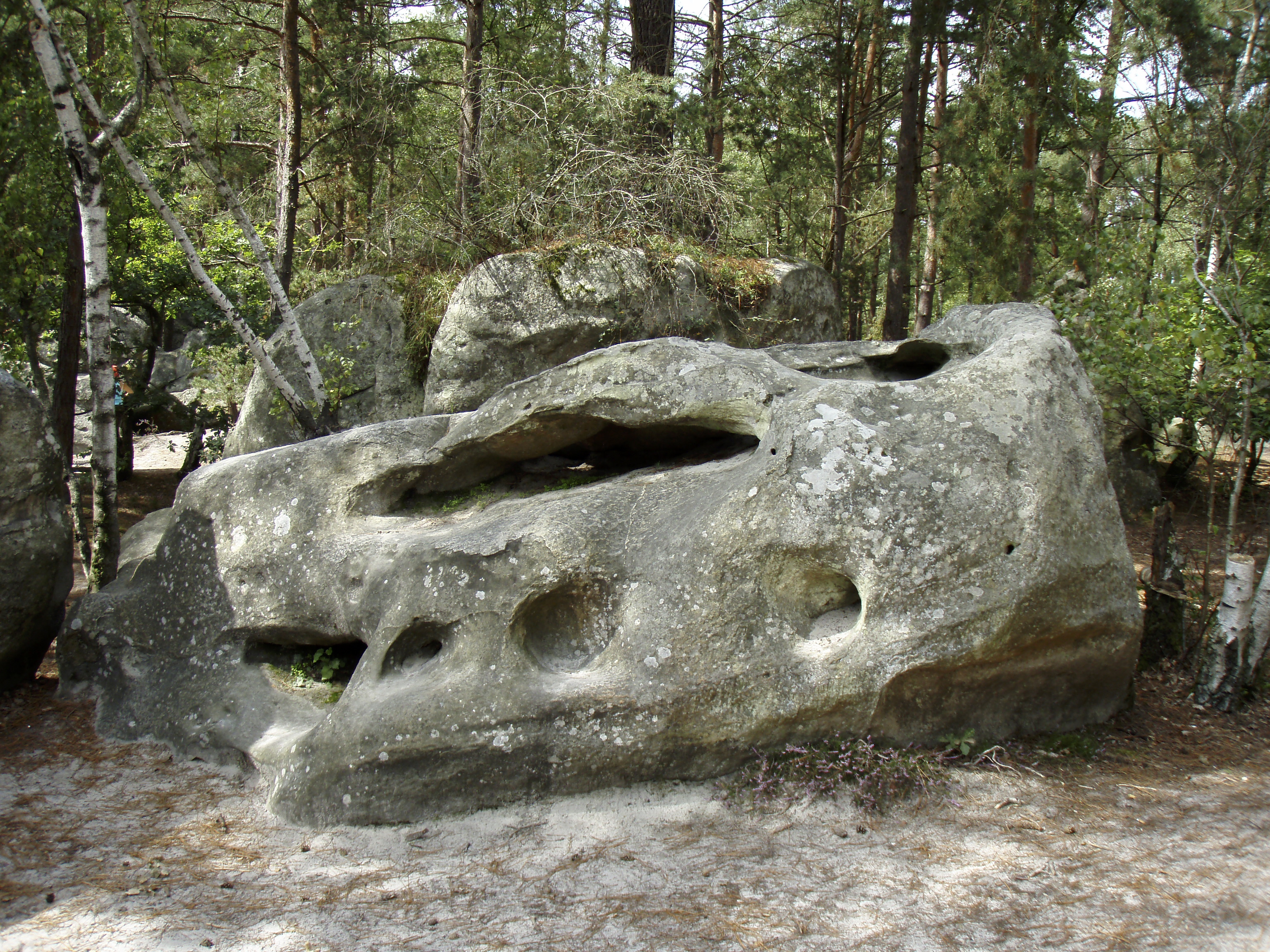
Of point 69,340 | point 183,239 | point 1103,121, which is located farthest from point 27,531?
point 1103,121

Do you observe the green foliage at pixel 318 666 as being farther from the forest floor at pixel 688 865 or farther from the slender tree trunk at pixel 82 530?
the slender tree trunk at pixel 82 530

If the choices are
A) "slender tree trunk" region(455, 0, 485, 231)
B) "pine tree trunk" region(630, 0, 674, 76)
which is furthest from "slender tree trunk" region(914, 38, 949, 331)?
"slender tree trunk" region(455, 0, 485, 231)

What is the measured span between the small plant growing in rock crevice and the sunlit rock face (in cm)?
11

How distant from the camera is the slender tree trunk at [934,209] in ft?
44.2

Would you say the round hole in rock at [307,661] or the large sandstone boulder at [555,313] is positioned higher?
the large sandstone boulder at [555,313]

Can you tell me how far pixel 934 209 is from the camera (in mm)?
13281

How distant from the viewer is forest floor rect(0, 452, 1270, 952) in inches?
153

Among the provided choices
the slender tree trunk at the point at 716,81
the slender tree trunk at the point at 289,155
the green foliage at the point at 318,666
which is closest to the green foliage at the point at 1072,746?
the green foliage at the point at 318,666

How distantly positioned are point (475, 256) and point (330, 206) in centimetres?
760

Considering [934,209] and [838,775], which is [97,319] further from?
[934,209]

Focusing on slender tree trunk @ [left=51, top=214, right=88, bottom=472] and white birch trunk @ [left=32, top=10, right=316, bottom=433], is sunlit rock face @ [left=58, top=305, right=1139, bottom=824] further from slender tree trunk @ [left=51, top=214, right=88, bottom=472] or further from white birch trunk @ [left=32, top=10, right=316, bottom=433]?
slender tree trunk @ [left=51, top=214, right=88, bottom=472]

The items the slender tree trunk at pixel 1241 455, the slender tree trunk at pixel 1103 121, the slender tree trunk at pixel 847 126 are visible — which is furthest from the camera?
the slender tree trunk at pixel 847 126

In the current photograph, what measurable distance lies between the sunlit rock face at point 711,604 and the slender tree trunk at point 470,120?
16.5 ft

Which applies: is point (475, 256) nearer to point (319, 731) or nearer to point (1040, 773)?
point (319, 731)
